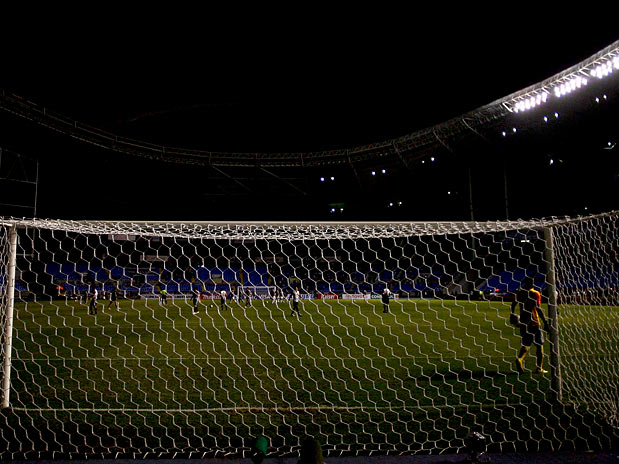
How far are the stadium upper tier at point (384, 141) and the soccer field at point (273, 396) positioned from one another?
1271cm

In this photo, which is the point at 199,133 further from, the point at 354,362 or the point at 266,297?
the point at 354,362

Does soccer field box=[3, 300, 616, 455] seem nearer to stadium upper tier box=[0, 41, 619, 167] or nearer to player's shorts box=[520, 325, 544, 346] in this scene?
player's shorts box=[520, 325, 544, 346]

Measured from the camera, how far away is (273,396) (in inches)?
161

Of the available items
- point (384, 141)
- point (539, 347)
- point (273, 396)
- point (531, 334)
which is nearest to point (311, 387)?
point (273, 396)

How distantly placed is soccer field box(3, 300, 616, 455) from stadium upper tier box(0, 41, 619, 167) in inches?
500

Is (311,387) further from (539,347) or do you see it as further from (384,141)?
(384,141)

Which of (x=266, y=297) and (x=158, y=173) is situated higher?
(x=158, y=173)

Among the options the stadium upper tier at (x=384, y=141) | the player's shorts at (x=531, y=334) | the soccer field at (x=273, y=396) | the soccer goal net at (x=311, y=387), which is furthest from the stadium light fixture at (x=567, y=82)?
the player's shorts at (x=531, y=334)

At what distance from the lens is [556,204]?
25.7 m

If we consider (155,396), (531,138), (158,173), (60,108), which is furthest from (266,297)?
(155,396)

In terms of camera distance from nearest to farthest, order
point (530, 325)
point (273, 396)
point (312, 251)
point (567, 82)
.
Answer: point (273, 396), point (530, 325), point (567, 82), point (312, 251)

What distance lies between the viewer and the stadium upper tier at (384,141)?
1506cm

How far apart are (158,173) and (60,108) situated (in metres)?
8.73

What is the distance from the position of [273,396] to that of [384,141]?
23.8 meters
